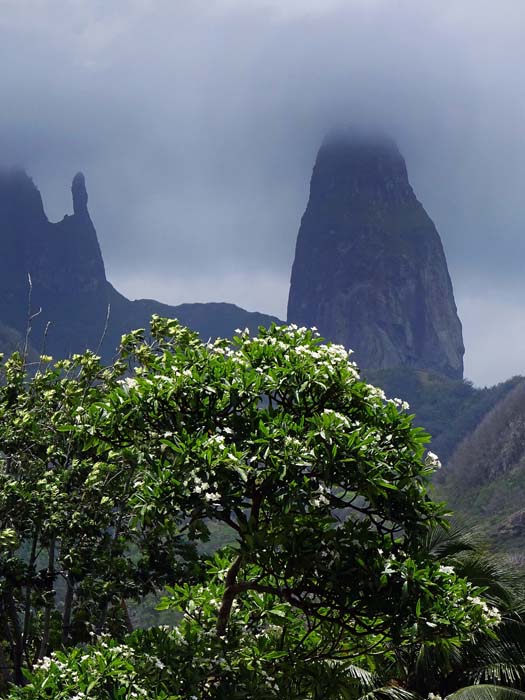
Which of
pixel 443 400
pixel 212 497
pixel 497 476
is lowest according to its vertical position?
pixel 212 497

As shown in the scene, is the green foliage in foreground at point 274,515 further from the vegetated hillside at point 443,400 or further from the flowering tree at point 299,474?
the vegetated hillside at point 443,400

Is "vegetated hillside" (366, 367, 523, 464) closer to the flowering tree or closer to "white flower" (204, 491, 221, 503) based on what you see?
the flowering tree

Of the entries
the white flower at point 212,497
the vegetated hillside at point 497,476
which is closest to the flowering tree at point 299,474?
the white flower at point 212,497

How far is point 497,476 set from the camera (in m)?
89.3

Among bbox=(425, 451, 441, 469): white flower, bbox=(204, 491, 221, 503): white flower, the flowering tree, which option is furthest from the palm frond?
bbox=(204, 491, 221, 503): white flower

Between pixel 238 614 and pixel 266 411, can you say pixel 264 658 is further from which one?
pixel 266 411

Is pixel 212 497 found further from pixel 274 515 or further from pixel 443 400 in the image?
pixel 443 400

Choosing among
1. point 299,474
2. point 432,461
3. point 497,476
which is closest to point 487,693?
point 432,461

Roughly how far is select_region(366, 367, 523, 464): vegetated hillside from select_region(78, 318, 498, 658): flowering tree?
424ft

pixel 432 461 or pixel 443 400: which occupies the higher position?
pixel 443 400

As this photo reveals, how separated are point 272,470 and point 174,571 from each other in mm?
7072

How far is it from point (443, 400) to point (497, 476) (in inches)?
2957

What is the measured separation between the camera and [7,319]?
179 meters

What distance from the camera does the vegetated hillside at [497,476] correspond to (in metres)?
63.4
